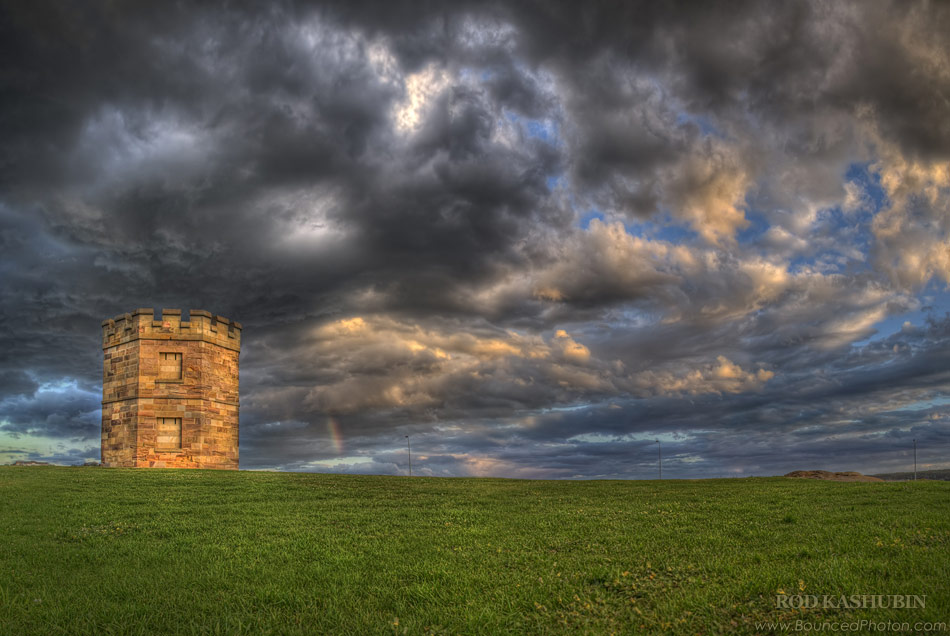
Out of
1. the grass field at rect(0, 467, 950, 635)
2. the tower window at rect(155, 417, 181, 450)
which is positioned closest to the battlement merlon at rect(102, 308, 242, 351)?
the tower window at rect(155, 417, 181, 450)

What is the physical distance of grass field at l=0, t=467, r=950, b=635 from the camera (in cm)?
968

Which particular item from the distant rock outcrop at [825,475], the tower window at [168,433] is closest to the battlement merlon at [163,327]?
the tower window at [168,433]

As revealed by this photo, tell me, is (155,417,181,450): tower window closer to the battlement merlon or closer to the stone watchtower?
the stone watchtower

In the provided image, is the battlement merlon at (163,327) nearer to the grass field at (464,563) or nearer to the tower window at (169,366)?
the tower window at (169,366)

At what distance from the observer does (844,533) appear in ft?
45.1

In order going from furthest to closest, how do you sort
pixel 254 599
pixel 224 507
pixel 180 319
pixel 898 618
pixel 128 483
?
pixel 180 319
pixel 128 483
pixel 224 507
pixel 254 599
pixel 898 618

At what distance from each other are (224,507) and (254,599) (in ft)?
37.6

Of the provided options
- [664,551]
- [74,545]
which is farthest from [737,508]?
[74,545]

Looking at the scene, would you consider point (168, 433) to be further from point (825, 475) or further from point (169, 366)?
point (825, 475)

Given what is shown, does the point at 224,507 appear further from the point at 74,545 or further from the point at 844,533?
the point at 844,533

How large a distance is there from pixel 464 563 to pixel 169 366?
3902 cm

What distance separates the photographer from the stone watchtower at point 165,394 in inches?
1711

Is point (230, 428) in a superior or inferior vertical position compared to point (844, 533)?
superior

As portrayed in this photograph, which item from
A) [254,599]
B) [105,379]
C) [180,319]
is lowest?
[254,599]
